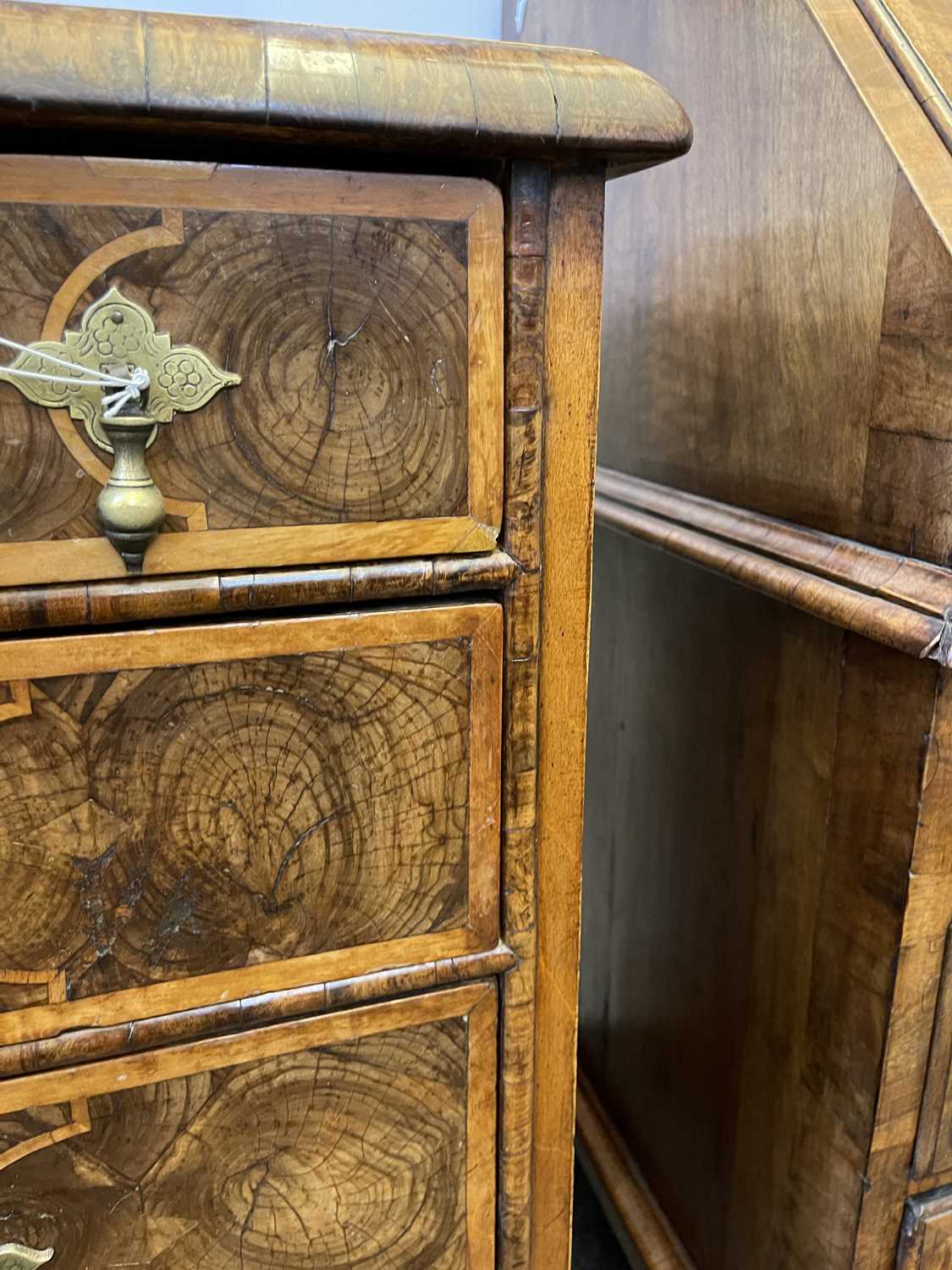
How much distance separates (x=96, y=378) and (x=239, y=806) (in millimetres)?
204

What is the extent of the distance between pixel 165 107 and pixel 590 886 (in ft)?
2.72

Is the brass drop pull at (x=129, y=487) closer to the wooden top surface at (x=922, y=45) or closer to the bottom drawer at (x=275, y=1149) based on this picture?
the bottom drawer at (x=275, y=1149)

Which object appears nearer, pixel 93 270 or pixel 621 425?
pixel 93 270

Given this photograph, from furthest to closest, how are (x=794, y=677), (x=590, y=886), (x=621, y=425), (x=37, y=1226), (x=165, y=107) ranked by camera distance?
(x=590, y=886) → (x=621, y=425) → (x=794, y=677) → (x=37, y=1226) → (x=165, y=107)

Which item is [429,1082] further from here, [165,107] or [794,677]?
[165,107]

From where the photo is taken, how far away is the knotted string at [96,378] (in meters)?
0.40

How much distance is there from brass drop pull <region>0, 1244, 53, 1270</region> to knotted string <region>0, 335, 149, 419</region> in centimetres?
40

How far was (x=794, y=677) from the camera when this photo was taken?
0.67 m

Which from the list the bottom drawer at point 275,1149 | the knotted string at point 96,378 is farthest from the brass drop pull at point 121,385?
the bottom drawer at point 275,1149

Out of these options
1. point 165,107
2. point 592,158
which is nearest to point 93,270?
point 165,107

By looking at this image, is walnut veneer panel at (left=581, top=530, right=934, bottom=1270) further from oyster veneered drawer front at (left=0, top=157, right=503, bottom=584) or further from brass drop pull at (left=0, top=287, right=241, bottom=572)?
brass drop pull at (left=0, top=287, right=241, bottom=572)

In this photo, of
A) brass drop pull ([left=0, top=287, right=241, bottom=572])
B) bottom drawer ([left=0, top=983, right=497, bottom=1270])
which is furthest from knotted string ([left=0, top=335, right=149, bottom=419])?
bottom drawer ([left=0, top=983, right=497, bottom=1270])

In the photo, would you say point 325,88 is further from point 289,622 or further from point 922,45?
point 922,45

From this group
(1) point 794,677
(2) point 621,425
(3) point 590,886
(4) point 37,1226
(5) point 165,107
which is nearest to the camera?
(5) point 165,107
